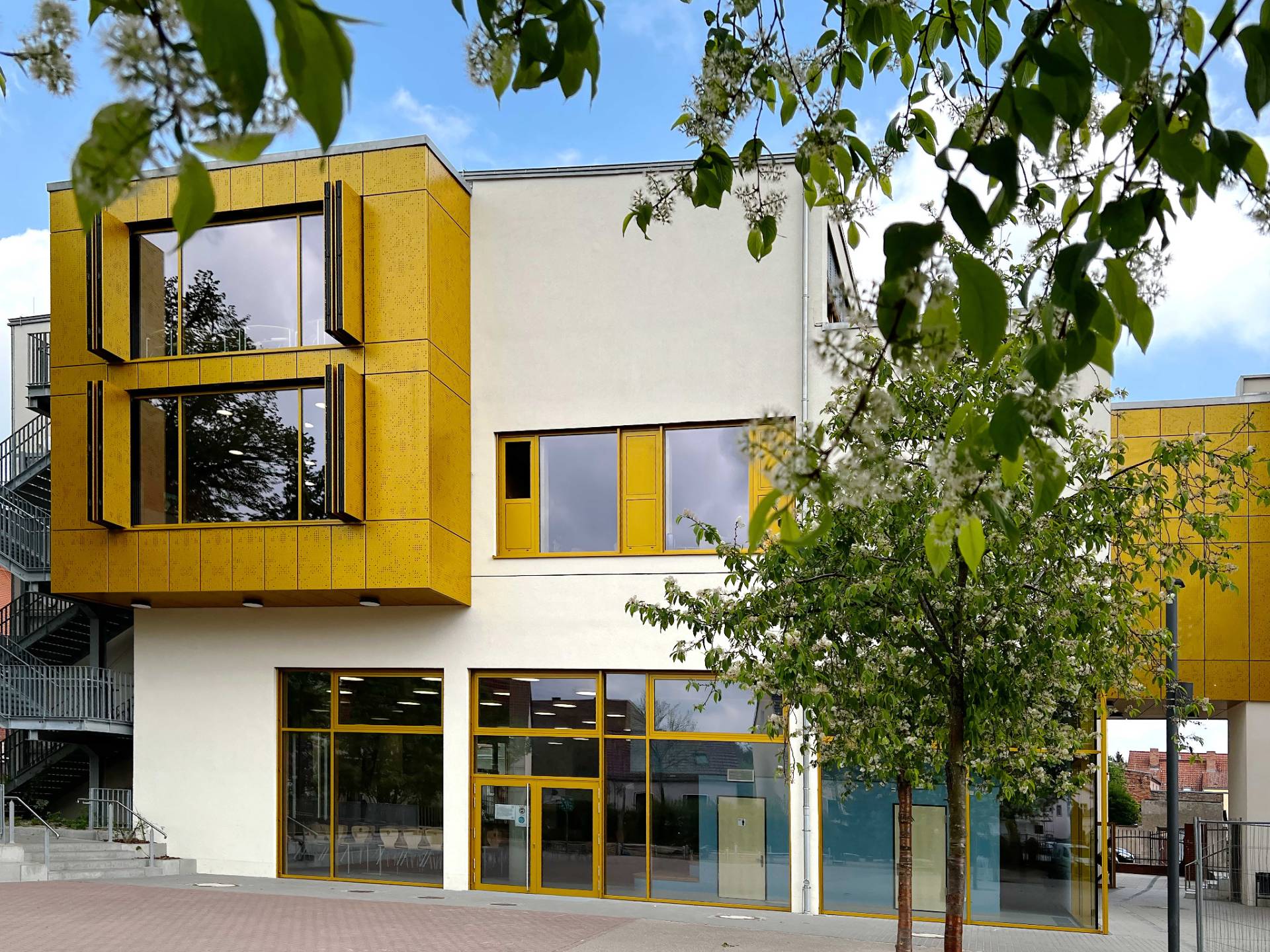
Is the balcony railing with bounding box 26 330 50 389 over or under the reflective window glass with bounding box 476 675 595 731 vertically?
over

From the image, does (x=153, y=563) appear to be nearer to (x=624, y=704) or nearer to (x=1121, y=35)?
(x=624, y=704)

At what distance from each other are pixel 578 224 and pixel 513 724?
841 cm

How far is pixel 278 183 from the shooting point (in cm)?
2133

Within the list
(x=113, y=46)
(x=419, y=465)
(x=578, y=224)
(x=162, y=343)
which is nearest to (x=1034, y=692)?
(x=113, y=46)

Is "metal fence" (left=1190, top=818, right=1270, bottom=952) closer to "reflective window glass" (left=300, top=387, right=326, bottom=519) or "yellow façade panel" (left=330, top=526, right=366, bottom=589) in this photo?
"yellow façade panel" (left=330, top=526, right=366, bottom=589)

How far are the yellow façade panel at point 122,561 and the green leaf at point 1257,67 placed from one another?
833 inches

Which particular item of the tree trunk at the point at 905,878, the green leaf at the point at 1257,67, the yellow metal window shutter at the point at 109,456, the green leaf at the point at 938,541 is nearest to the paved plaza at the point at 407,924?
the tree trunk at the point at 905,878

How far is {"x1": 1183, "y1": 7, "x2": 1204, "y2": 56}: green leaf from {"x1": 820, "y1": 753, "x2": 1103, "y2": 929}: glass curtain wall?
660 inches

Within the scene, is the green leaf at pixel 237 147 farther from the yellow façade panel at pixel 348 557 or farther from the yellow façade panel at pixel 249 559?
the yellow façade panel at pixel 249 559

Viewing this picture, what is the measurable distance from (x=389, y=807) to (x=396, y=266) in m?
8.90

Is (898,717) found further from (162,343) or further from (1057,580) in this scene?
(162,343)

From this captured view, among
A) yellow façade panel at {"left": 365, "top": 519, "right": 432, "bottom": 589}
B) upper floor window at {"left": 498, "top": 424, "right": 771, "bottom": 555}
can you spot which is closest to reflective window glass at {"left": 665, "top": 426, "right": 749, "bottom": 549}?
upper floor window at {"left": 498, "top": 424, "right": 771, "bottom": 555}

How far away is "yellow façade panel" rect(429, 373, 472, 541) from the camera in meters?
20.5

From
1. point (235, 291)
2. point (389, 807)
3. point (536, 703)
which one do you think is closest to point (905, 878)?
point (536, 703)
